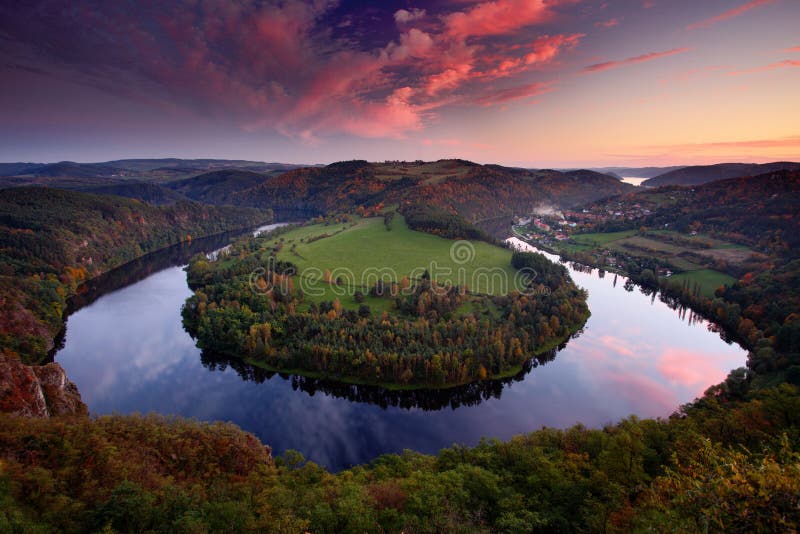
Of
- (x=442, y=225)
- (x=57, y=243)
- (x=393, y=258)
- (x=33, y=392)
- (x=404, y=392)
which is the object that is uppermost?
(x=57, y=243)

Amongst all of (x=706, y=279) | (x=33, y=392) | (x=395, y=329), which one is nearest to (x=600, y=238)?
(x=706, y=279)

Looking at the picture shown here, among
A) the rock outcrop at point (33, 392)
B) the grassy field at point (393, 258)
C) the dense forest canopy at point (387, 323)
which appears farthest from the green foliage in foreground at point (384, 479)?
the grassy field at point (393, 258)

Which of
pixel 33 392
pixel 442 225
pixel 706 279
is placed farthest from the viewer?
pixel 442 225

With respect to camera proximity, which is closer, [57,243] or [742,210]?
[57,243]

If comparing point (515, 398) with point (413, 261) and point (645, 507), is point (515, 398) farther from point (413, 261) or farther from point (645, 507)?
point (413, 261)

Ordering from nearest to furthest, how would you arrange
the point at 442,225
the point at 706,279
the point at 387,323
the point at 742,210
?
the point at 387,323 < the point at 706,279 < the point at 742,210 < the point at 442,225

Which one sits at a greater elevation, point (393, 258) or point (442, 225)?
point (442, 225)

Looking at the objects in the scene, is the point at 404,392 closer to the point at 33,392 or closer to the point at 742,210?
the point at 33,392

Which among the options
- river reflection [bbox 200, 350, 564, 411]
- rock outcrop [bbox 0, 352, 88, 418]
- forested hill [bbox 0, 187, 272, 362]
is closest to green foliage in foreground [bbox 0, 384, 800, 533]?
rock outcrop [bbox 0, 352, 88, 418]

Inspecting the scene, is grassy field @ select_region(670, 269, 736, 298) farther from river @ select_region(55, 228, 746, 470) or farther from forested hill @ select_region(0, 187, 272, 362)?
forested hill @ select_region(0, 187, 272, 362)
